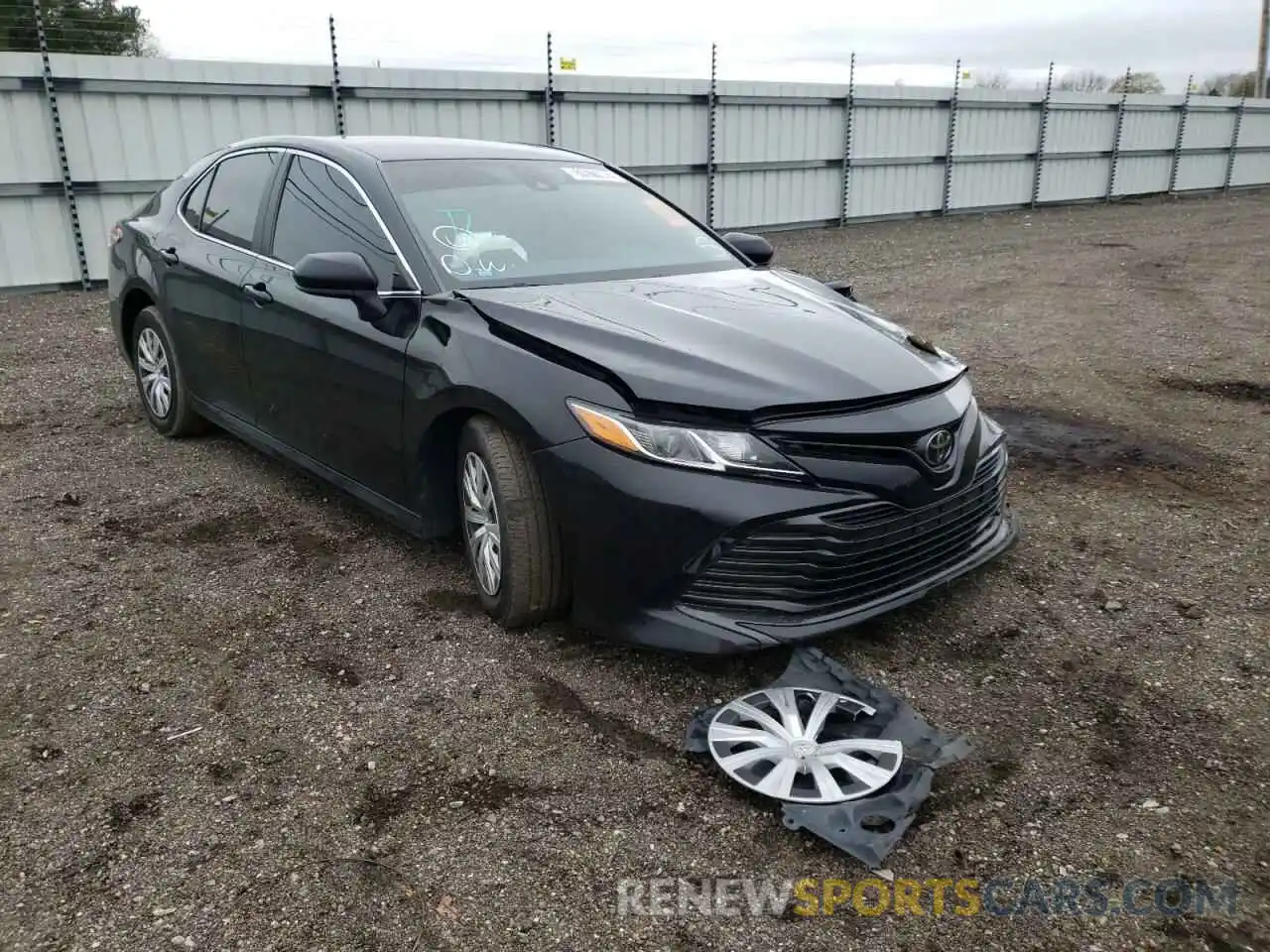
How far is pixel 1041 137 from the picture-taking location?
816 inches

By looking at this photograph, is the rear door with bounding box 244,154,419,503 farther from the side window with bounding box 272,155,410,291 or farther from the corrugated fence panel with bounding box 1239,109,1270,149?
the corrugated fence panel with bounding box 1239,109,1270,149

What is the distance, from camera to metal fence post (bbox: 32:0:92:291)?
406 inches

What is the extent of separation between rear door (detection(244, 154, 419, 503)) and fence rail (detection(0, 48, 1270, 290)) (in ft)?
26.1

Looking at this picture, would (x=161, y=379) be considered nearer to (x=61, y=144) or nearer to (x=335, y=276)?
(x=335, y=276)

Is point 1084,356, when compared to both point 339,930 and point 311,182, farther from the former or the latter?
point 339,930

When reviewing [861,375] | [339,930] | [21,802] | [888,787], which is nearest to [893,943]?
[888,787]

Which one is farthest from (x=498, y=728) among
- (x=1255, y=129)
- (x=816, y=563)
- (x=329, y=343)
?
(x=1255, y=129)

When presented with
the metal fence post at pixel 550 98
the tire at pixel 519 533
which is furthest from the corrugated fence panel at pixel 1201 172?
the tire at pixel 519 533

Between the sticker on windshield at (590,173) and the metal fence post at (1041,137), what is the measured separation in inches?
741

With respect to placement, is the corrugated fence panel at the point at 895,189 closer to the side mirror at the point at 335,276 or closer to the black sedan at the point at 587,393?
the black sedan at the point at 587,393

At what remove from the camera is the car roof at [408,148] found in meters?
4.15

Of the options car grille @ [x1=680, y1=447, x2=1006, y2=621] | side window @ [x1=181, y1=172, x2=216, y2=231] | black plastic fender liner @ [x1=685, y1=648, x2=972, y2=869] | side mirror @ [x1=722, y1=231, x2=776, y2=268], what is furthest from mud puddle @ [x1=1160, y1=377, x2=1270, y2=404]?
side window @ [x1=181, y1=172, x2=216, y2=231]

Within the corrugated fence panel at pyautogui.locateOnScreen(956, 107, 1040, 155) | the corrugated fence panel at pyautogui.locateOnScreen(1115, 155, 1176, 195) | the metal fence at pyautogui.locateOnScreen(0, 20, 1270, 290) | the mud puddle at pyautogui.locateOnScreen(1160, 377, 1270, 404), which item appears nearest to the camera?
the mud puddle at pyautogui.locateOnScreen(1160, 377, 1270, 404)

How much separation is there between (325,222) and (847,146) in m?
14.9
